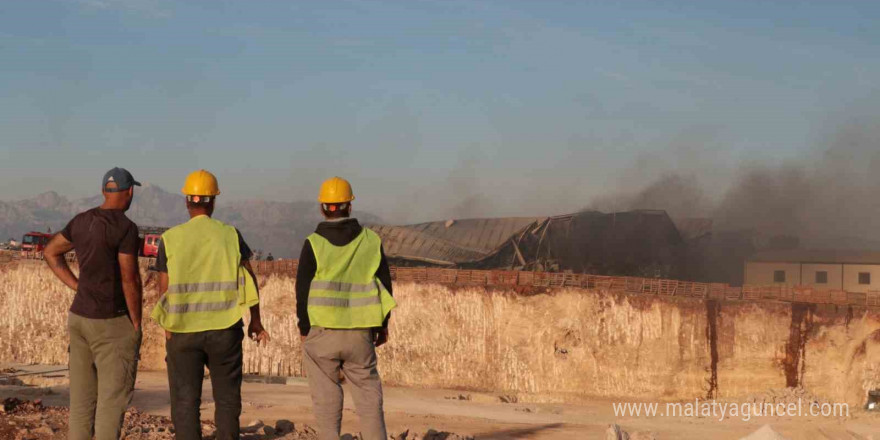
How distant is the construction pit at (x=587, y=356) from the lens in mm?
27641

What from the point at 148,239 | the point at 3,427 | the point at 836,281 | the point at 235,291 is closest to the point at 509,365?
the point at 836,281

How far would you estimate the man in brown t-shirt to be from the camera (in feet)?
23.1

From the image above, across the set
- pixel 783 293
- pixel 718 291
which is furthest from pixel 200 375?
pixel 783 293

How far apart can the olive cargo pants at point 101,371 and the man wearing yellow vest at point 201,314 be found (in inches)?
18.4

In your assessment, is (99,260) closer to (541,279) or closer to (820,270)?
(541,279)

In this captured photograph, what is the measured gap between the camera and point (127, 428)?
9.95m

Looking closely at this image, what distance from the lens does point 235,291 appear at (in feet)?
22.7

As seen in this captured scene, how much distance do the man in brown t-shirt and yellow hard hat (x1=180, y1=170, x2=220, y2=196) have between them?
0.61 meters

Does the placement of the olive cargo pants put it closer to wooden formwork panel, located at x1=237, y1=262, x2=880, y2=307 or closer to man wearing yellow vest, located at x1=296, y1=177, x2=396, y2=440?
man wearing yellow vest, located at x1=296, y1=177, x2=396, y2=440

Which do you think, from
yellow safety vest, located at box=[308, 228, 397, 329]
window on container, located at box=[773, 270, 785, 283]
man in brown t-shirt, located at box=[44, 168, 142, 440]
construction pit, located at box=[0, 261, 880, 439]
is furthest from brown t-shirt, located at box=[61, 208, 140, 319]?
window on container, located at box=[773, 270, 785, 283]

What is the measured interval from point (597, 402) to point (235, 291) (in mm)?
25404

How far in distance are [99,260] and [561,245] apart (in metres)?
38.1

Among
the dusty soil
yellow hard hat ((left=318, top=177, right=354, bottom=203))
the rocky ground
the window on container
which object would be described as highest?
yellow hard hat ((left=318, top=177, right=354, bottom=203))

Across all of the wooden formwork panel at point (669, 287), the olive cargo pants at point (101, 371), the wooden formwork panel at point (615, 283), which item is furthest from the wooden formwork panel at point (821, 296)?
the olive cargo pants at point (101, 371)
